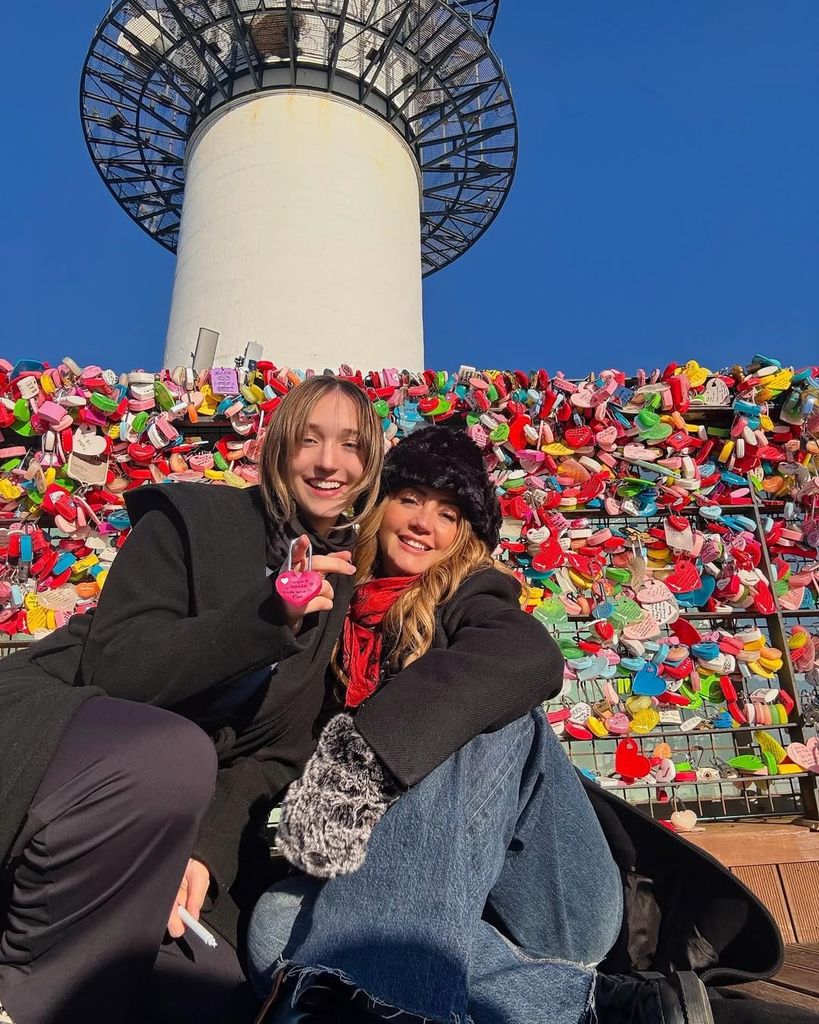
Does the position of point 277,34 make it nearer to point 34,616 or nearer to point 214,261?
point 214,261

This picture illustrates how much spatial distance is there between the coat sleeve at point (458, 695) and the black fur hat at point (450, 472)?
54 cm

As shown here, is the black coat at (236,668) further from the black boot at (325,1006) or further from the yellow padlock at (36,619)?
the yellow padlock at (36,619)

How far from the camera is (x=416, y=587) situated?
1832mm

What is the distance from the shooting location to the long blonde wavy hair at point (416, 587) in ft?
5.56

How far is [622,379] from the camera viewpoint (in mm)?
3973

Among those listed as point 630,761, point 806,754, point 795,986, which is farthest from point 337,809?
point 806,754

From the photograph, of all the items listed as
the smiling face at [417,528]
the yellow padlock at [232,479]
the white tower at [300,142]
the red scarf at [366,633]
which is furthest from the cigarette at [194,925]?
the white tower at [300,142]

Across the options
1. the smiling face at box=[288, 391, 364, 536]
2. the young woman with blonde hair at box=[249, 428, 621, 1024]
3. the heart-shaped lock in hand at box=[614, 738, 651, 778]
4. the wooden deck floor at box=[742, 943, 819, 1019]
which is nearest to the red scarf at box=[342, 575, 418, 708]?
the young woman with blonde hair at box=[249, 428, 621, 1024]

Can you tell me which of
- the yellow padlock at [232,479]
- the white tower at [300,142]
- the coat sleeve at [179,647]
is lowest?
the coat sleeve at [179,647]

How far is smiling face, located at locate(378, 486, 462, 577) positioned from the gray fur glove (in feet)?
2.31

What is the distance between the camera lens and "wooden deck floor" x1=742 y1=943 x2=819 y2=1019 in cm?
157

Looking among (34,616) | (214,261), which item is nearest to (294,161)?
(214,261)

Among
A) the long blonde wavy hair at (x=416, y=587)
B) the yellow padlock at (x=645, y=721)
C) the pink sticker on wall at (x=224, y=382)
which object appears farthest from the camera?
the pink sticker on wall at (x=224, y=382)

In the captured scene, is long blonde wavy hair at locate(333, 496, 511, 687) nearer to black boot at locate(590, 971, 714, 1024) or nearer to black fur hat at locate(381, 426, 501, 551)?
black fur hat at locate(381, 426, 501, 551)
